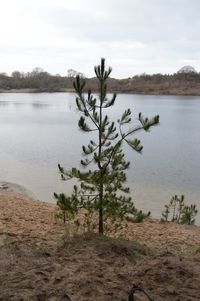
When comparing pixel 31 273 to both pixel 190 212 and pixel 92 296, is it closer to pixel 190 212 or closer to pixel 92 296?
pixel 92 296

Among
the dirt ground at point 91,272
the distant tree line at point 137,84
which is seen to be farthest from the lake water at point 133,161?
the distant tree line at point 137,84

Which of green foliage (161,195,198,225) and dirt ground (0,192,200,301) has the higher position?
dirt ground (0,192,200,301)

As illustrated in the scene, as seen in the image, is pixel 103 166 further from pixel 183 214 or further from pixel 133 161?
pixel 133 161

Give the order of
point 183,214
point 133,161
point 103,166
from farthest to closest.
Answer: point 133,161, point 183,214, point 103,166

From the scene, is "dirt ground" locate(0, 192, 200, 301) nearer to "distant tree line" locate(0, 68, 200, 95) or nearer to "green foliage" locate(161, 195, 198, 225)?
"green foliage" locate(161, 195, 198, 225)

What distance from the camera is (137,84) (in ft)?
385

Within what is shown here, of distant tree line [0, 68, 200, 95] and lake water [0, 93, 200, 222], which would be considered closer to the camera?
lake water [0, 93, 200, 222]

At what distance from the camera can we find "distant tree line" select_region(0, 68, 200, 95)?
109m

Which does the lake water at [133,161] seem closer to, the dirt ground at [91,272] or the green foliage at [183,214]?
the green foliage at [183,214]

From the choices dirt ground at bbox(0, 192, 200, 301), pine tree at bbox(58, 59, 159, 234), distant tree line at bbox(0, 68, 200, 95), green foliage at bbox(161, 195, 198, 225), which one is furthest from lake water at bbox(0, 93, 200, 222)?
distant tree line at bbox(0, 68, 200, 95)

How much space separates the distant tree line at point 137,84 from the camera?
10894cm

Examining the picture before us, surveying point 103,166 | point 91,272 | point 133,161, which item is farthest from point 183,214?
point 133,161

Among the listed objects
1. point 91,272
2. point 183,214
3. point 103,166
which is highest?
point 103,166

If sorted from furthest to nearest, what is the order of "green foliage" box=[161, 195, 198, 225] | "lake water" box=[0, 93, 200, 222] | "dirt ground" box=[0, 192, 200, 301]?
1. "lake water" box=[0, 93, 200, 222]
2. "green foliage" box=[161, 195, 198, 225]
3. "dirt ground" box=[0, 192, 200, 301]
